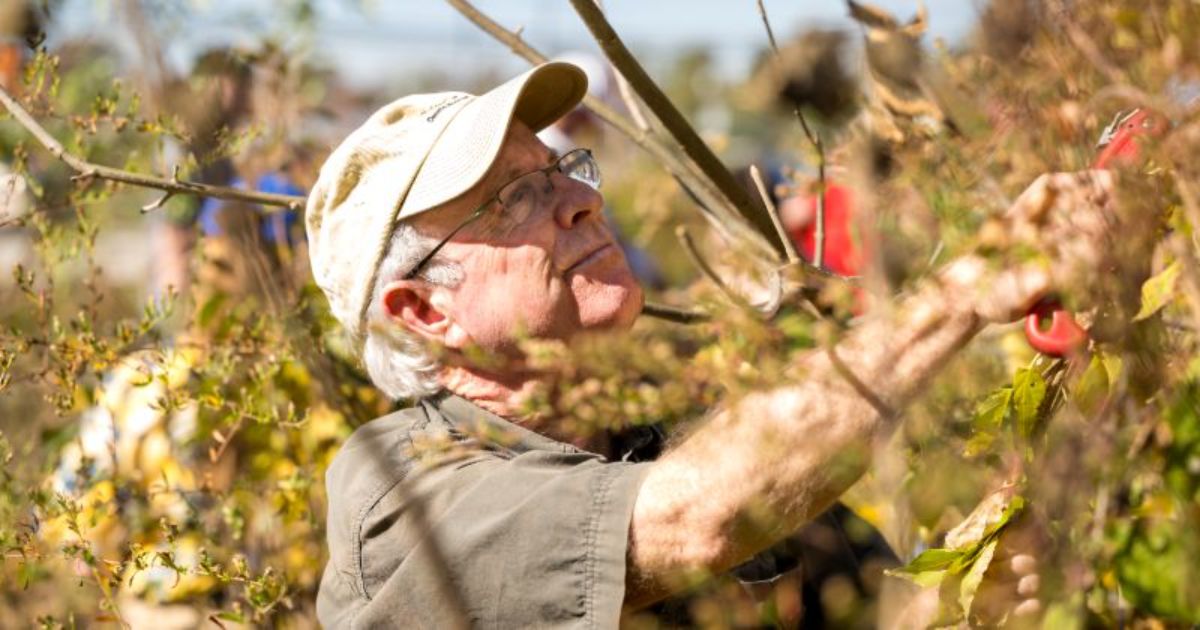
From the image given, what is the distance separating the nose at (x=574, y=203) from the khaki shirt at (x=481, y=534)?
1.40 feet

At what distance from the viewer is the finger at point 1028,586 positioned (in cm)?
177

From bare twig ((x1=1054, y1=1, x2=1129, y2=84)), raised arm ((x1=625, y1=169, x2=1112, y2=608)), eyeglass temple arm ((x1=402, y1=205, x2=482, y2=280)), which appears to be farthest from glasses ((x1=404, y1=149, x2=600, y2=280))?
bare twig ((x1=1054, y1=1, x2=1129, y2=84))

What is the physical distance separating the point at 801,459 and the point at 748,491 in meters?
0.08

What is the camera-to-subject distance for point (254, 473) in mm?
3271

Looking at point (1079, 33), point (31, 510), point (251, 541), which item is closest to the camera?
point (1079, 33)

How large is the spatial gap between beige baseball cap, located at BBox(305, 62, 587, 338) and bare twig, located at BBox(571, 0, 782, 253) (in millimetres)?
364

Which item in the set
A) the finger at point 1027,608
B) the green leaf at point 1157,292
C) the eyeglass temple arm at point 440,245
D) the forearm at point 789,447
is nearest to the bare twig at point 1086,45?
the green leaf at point 1157,292

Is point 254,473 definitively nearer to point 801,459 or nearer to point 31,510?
point 31,510

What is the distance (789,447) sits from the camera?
1784mm

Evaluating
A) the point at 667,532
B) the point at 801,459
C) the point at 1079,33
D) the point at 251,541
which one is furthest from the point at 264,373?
the point at 1079,33

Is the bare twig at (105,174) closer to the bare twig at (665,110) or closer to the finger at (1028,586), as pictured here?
the bare twig at (665,110)

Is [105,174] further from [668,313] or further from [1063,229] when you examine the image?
[1063,229]

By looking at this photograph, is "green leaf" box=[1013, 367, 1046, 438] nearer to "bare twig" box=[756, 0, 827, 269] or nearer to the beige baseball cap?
"bare twig" box=[756, 0, 827, 269]

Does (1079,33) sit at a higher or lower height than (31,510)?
higher
